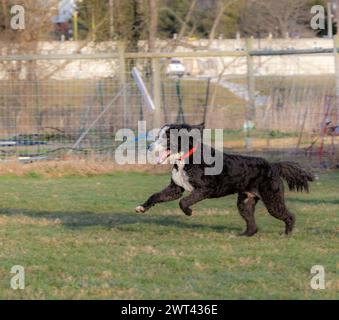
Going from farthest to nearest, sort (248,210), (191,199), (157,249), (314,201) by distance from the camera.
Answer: (314,201) → (248,210) → (191,199) → (157,249)

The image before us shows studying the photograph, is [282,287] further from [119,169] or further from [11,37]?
[11,37]

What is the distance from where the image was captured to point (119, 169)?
15492 millimetres

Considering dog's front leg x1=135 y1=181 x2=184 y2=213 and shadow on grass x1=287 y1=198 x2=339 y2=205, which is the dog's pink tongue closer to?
dog's front leg x1=135 y1=181 x2=184 y2=213

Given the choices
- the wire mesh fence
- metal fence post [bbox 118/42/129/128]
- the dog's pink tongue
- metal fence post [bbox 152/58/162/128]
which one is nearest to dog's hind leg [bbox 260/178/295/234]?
the dog's pink tongue

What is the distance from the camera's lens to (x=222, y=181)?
8.76 meters

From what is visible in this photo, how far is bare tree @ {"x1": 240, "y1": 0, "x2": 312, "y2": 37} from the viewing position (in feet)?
92.8

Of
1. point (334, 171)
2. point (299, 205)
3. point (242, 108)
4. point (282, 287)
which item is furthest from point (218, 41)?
point (282, 287)

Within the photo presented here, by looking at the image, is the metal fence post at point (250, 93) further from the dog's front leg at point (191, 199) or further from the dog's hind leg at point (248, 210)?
the dog's front leg at point (191, 199)

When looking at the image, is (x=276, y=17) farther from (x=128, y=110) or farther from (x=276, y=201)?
(x=276, y=201)

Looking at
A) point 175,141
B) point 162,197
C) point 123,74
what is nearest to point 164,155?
point 175,141

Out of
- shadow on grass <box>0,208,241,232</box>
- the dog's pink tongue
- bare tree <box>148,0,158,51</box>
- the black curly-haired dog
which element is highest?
bare tree <box>148,0,158,51</box>

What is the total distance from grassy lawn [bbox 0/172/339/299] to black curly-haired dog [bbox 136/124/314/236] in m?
0.29

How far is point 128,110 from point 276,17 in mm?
15341

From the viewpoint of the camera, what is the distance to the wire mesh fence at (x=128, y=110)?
16188mm
